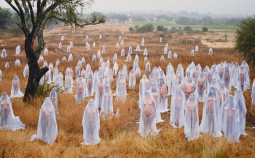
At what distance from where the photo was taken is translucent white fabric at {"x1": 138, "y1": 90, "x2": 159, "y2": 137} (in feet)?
17.7

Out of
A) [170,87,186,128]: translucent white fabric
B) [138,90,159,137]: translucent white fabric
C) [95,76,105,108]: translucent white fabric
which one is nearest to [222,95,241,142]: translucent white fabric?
[170,87,186,128]: translucent white fabric

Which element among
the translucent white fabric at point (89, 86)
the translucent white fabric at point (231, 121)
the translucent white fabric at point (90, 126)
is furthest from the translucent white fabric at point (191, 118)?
the translucent white fabric at point (89, 86)

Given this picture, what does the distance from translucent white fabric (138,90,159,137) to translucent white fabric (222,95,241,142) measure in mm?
1477

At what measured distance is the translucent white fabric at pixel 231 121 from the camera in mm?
5051

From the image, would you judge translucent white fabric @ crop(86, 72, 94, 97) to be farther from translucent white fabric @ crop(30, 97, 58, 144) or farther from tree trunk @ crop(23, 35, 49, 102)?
translucent white fabric @ crop(30, 97, 58, 144)

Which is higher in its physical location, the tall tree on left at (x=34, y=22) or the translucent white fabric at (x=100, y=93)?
the tall tree on left at (x=34, y=22)

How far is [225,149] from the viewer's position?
174 inches

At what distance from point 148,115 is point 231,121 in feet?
5.59

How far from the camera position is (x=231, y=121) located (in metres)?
5.08

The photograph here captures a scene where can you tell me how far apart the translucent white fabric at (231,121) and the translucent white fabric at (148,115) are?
1477 mm

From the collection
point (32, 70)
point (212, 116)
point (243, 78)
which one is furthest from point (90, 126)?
point (243, 78)

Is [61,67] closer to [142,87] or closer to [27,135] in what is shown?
[142,87]

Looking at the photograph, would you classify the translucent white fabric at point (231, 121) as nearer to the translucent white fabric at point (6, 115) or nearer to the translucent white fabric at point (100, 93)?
the translucent white fabric at point (100, 93)

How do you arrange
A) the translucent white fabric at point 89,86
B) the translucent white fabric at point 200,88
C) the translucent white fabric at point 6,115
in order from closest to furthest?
the translucent white fabric at point 6,115, the translucent white fabric at point 200,88, the translucent white fabric at point 89,86
